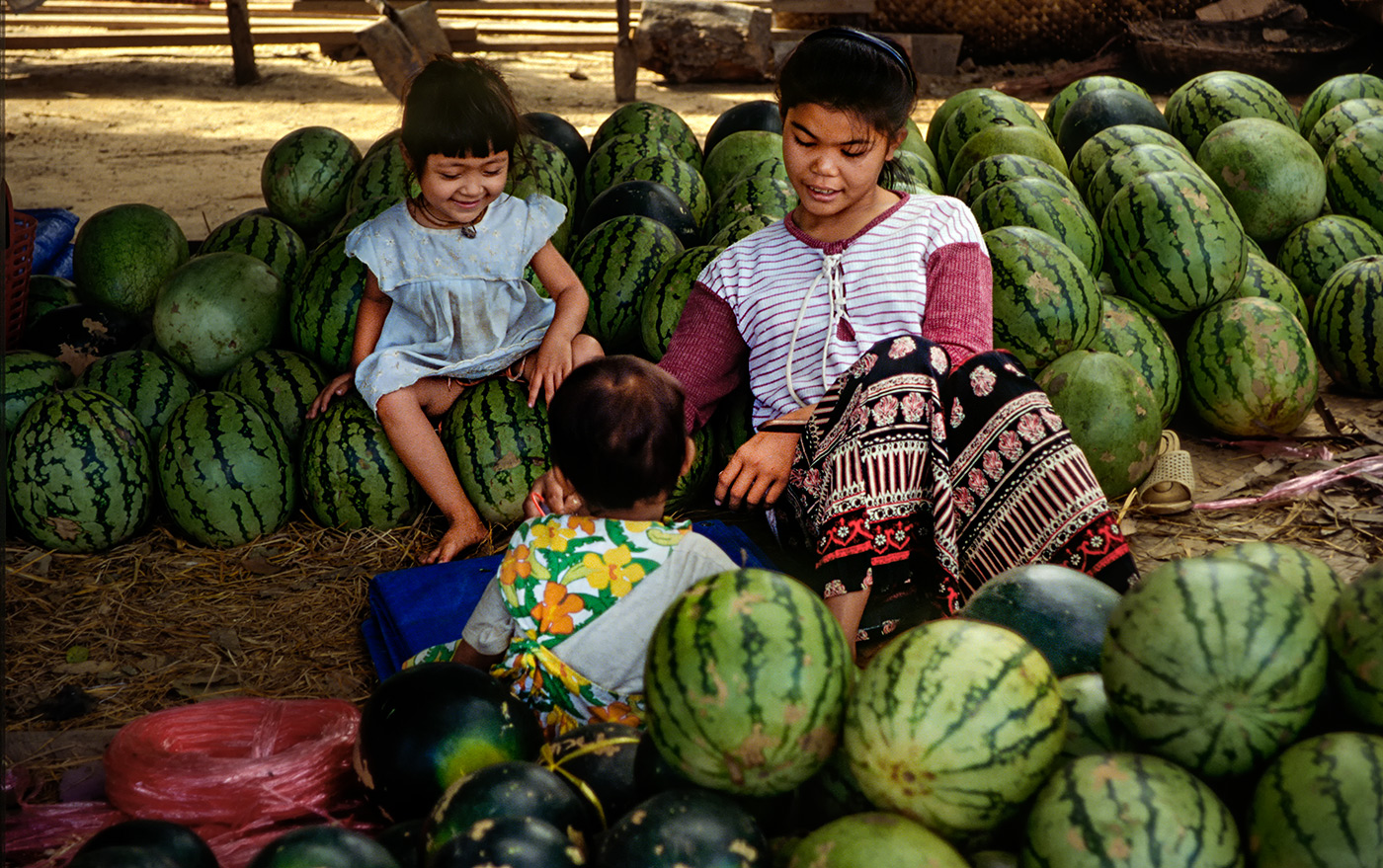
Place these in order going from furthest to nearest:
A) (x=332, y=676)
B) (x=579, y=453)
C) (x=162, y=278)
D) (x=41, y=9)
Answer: (x=41, y=9), (x=162, y=278), (x=332, y=676), (x=579, y=453)

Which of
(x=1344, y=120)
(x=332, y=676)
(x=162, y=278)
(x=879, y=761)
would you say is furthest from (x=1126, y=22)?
(x=879, y=761)

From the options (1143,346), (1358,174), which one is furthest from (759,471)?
(1358,174)

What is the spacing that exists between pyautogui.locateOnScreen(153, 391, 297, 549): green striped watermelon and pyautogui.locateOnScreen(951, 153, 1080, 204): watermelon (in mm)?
2646

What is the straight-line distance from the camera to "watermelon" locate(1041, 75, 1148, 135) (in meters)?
5.04

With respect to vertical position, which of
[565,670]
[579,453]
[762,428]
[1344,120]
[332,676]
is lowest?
[332,676]

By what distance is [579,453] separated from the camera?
82.6 inches

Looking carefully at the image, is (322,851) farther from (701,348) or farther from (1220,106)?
(1220,106)

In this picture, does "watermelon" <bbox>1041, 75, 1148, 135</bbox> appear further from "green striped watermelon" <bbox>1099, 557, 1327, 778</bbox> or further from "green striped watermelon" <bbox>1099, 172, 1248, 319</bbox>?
"green striped watermelon" <bbox>1099, 557, 1327, 778</bbox>

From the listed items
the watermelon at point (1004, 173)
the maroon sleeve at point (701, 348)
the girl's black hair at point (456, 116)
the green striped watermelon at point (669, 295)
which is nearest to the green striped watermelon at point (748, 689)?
the maroon sleeve at point (701, 348)

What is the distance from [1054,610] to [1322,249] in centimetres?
318

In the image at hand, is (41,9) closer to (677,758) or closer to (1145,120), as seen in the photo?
(1145,120)

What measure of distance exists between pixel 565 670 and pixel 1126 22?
9.79m

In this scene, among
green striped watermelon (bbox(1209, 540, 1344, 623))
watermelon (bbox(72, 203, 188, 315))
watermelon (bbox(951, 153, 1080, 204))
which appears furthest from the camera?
watermelon (bbox(72, 203, 188, 315))

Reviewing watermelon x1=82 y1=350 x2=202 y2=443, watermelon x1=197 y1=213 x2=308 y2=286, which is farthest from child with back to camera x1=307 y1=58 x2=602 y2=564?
watermelon x1=197 y1=213 x2=308 y2=286
